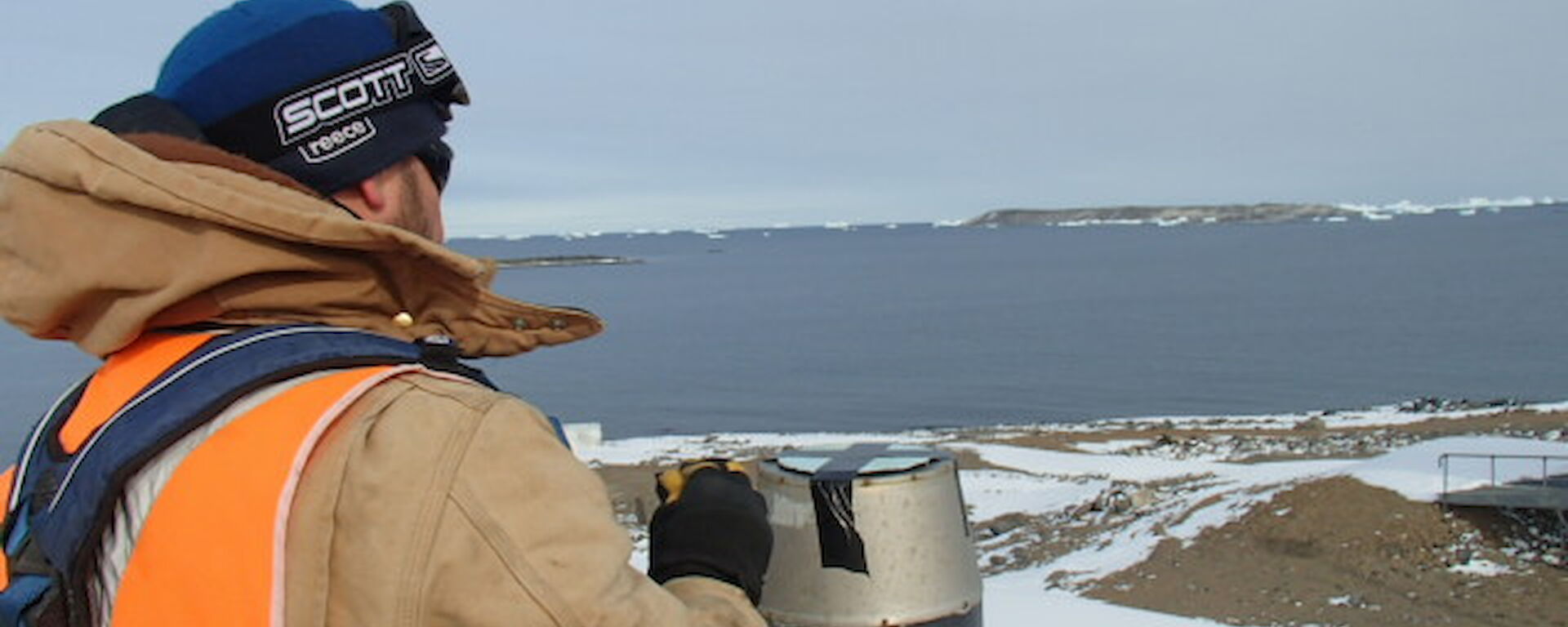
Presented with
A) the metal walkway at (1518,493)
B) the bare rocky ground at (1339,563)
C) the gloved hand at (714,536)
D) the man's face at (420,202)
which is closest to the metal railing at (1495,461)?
the metal walkway at (1518,493)

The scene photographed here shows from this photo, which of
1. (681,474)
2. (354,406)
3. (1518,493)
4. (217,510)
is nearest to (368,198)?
(354,406)

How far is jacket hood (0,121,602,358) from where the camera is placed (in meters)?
1.56

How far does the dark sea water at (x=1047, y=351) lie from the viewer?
172ft

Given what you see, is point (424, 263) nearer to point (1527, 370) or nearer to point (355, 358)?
point (355, 358)

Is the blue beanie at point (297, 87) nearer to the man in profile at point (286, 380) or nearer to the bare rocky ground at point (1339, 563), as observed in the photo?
the man in profile at point (286, 380)

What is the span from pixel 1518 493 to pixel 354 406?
1680 centimetres

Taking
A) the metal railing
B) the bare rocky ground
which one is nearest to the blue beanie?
the bare rocky ground

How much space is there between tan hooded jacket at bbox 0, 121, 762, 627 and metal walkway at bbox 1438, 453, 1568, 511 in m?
16.0

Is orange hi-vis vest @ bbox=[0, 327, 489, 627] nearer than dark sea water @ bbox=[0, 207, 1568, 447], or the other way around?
orange hi-vis vest @ bbox=[0, 327, 489, 627]

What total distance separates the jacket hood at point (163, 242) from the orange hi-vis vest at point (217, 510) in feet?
0.34

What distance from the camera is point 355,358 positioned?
5.16ft

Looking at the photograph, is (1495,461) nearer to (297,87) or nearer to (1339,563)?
(1339,563)

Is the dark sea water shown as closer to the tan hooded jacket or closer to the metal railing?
the metal railing

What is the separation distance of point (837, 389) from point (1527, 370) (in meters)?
30.6
